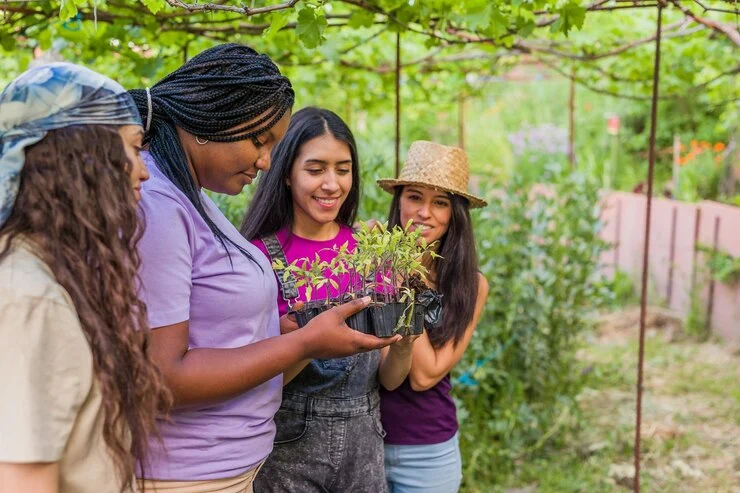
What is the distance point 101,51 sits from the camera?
3.26 meters

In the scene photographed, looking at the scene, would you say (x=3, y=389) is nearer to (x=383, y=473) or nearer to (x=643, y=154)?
(x=383, y=473)

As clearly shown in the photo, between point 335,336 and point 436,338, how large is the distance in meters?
0.75

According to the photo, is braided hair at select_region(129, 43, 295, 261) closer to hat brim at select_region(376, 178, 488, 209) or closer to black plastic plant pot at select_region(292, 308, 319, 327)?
black plastic plant pot at select_region(292, 308, 319, 327)

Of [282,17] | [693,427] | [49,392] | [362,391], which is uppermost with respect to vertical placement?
[282,17]

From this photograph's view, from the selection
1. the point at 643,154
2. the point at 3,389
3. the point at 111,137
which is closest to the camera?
the point at 3,389

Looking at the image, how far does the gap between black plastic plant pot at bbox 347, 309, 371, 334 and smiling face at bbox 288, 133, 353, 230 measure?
1.68 ft

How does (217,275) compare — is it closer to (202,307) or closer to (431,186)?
(202,307)

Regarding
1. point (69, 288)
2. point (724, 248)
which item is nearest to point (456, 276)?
point (69, 288)

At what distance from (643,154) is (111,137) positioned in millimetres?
10020

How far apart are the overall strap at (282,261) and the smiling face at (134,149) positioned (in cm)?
69

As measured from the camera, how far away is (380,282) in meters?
1.77

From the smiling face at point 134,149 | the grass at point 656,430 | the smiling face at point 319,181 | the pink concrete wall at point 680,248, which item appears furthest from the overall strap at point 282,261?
the pink concrete wall at point 680,248

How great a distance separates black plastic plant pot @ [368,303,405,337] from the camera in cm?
166

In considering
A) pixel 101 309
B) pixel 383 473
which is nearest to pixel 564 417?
pixel 383 473
